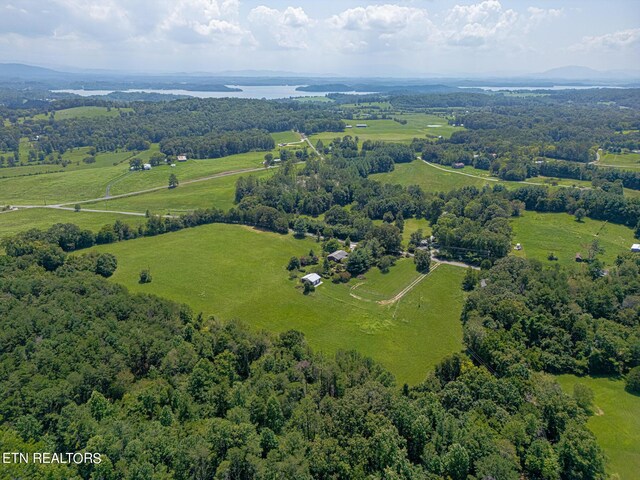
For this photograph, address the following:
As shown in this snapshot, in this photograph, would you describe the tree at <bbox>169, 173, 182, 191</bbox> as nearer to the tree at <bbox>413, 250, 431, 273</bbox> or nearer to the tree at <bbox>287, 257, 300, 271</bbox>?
the tree at <bbox>287, 257, 300, 271</bbox>

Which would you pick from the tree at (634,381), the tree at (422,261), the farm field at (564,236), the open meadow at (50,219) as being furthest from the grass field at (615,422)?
the open meadow at (50,219)

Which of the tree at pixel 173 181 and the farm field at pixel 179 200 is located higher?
the tree at pixel 173 181

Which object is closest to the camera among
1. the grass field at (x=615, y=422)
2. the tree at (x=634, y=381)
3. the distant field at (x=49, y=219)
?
the grass field at (x=615, y=422)

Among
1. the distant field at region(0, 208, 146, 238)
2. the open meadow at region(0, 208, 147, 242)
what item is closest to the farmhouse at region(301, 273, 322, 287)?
the open meadow at region(0, 208, 147, 242)

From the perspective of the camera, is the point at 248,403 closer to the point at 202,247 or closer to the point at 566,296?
the point at 566,296

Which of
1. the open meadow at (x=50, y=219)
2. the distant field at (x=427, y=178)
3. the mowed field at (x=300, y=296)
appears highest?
the distant field at (x=427, y=178)

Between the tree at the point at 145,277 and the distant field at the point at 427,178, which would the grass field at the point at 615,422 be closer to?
the tree at the point at 145,277

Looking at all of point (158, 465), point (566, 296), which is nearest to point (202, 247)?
point (158, 465)
